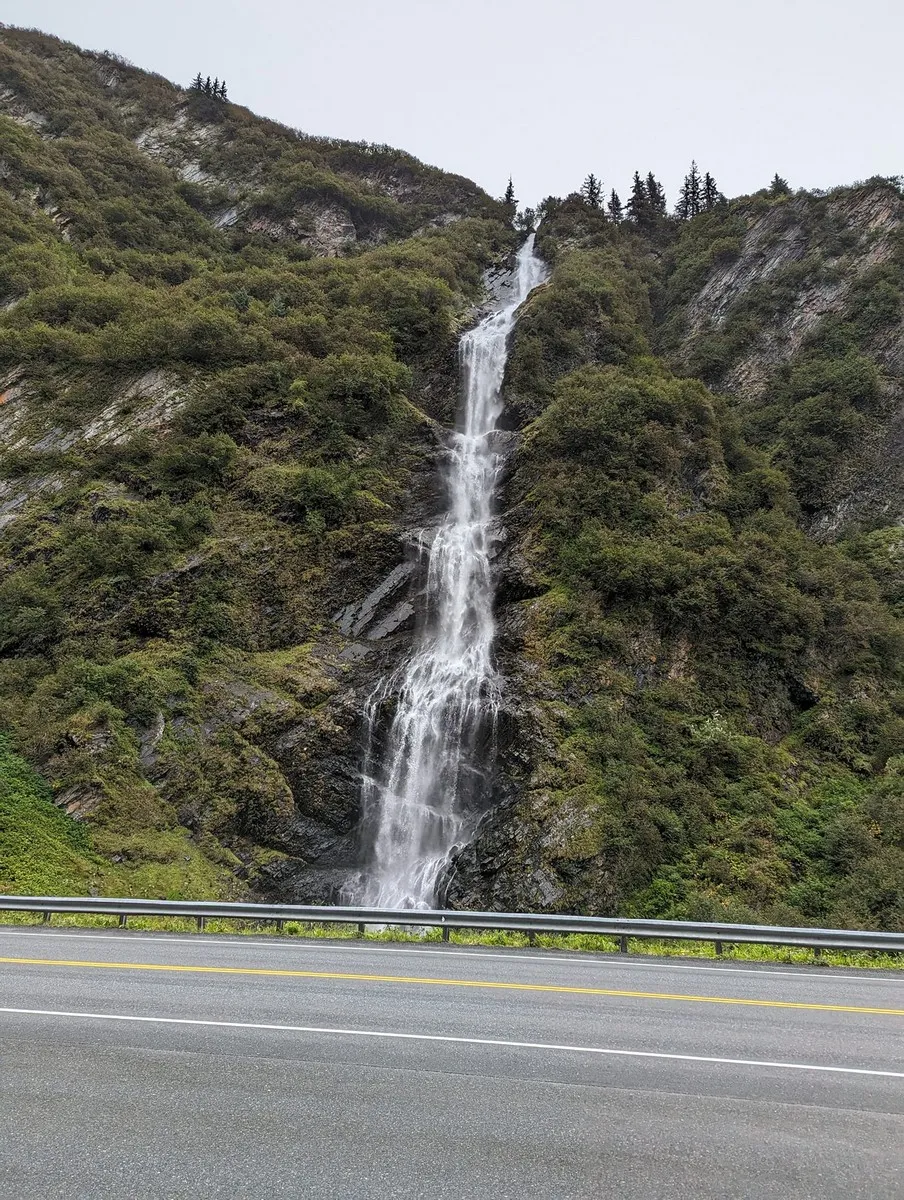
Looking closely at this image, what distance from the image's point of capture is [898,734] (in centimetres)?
1952

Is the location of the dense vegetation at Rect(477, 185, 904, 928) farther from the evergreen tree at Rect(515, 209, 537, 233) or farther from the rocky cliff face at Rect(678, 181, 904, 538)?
the evergreen tree at Rect(515, 209, 537, 233)

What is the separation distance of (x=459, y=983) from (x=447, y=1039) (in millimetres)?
2420

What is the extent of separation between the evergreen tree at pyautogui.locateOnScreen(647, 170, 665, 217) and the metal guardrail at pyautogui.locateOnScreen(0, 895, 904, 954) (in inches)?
2506

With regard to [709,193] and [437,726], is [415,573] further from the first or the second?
[709,193]

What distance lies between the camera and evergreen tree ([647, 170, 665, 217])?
61.5 meters

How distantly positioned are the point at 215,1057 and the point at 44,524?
74.5 ft

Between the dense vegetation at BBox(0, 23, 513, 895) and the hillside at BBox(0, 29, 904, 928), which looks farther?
the dense vegetation at BBox(0, 23, 513, 895)

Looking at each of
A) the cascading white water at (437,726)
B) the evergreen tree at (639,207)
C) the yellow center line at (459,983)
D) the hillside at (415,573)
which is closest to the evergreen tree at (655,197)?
the evergreen tree at (639,207)

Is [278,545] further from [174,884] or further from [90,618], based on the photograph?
[174,884]

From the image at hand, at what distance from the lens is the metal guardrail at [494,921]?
11.1 metres

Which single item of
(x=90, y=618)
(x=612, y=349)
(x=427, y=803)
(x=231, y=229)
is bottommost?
(x=427, y=803)

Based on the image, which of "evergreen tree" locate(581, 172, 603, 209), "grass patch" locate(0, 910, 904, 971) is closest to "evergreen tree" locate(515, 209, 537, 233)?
"evergreen tree" locate(581, 172, 603, 209)

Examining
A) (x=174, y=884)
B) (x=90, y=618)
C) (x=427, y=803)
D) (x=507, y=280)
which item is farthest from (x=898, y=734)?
(x=507, y=280)

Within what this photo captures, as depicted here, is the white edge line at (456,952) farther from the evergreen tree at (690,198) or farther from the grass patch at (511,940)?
the evergreen tree at (690,198)
